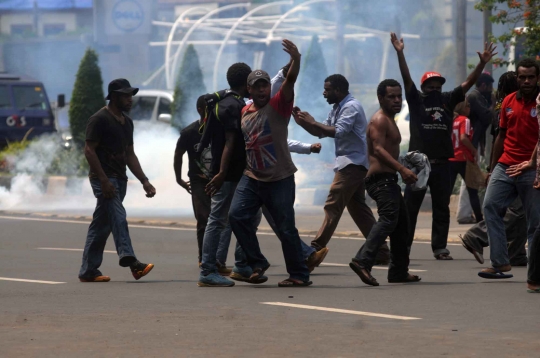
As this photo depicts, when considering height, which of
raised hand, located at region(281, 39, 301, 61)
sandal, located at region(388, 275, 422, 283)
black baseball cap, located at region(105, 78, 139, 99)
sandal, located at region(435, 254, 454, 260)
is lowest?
sandal, located at region(435, 254, 454, 260)

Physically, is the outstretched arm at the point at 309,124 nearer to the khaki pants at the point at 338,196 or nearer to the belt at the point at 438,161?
the khaki pants at the point at 338,196

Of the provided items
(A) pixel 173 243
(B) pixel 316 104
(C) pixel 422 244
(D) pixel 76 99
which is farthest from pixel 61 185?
(C) pixel 422 244

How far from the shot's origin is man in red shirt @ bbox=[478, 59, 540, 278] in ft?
28.8

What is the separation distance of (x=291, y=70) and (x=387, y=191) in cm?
130

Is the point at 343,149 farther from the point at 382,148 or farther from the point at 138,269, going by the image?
the point at 138,269

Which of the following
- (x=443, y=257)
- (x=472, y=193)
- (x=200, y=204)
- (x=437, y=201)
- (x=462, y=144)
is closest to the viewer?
(x=200, y=204)

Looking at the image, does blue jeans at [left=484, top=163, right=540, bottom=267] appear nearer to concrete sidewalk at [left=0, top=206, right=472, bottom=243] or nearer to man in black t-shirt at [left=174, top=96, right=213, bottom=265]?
man in black t-shirt at [left=174, top=96, right=213, bottom=265]

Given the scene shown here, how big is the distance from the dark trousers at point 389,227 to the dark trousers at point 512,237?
4.45 ft

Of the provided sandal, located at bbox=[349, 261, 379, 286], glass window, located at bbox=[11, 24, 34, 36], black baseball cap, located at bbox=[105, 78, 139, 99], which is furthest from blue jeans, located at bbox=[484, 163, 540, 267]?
glass window, located at bbox=[11, 24, 34, 36]

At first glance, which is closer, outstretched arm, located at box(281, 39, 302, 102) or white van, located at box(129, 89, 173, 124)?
outstretched arm, located at box(281, 39, 302, 102)

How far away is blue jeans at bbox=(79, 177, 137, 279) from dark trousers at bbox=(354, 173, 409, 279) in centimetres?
188

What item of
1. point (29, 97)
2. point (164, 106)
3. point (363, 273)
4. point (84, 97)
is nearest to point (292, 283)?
point (363, 273)

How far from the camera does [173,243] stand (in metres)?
13.6

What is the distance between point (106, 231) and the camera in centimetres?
987
